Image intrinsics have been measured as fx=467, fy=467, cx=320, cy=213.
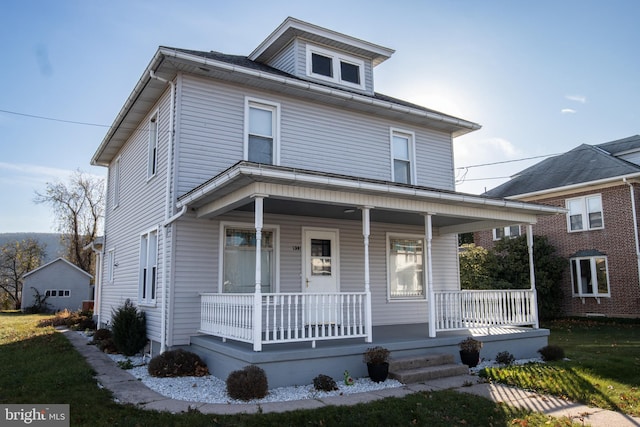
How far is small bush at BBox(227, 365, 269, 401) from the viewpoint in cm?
649

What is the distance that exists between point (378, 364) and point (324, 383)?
0.97 metres

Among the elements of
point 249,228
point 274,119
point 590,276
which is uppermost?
point 274,119

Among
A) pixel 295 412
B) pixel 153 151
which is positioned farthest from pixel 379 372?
pixel 153 151

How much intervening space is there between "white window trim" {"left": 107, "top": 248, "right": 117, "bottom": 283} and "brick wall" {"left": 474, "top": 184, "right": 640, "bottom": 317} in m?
18.3

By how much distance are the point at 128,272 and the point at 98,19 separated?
619 centimetres

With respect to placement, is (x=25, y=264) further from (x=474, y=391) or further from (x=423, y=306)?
(x=474, y=391)

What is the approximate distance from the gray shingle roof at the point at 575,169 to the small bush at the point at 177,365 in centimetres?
1790

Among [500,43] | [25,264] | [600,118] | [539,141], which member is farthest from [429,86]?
[25,264]

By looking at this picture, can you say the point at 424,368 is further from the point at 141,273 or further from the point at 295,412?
the point at 141,273

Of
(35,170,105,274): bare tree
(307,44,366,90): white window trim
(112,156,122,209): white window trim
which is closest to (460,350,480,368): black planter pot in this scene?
(307,44,366,90): white window trim

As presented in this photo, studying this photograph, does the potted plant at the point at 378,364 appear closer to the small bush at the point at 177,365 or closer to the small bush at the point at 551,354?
the small bush at the point at 177,365

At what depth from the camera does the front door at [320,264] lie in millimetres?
10609

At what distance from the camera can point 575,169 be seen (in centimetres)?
2139

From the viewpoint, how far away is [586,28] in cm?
1140
